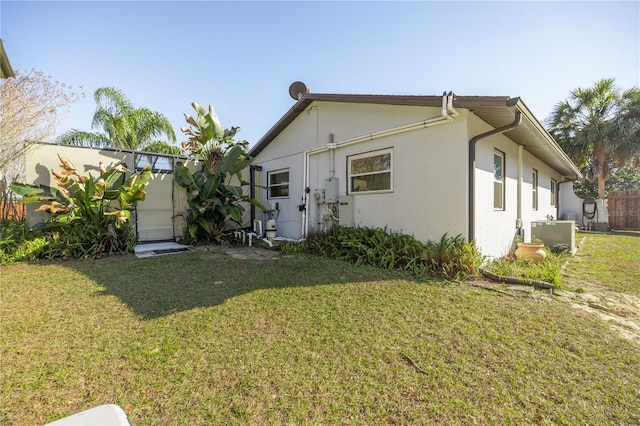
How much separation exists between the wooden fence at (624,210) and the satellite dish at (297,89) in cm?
1726

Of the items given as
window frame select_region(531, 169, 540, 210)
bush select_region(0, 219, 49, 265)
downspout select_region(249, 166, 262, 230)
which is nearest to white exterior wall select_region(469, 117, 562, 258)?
window frame select_region(531, 169, 540, 210)

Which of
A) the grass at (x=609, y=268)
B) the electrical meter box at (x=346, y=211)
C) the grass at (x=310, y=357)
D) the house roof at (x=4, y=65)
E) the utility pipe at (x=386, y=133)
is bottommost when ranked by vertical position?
the grass at (x=310, y=357)

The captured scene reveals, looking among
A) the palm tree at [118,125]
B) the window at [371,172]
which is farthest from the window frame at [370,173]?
the palm tree at [118,125]

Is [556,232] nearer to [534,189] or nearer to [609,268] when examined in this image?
[609,268]

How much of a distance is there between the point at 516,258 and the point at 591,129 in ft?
43.7

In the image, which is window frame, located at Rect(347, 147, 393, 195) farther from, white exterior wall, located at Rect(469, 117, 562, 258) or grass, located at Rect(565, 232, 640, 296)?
grass, located at Rect(565, 232, 640, 296)

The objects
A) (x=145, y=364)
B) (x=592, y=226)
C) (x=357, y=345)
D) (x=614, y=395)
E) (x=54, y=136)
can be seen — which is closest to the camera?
(x=614, y=395)

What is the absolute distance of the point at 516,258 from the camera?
6.18 m

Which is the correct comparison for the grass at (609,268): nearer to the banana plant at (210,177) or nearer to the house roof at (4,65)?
the banana plant at (210,177)

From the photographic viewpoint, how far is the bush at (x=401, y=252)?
15.2ft

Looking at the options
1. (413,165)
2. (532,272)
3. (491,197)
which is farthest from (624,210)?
(413,165)

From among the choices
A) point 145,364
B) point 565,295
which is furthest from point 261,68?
point 565,295

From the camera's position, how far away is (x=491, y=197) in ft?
18.8

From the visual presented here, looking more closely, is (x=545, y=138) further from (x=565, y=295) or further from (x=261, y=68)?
(x=261, y=68)
